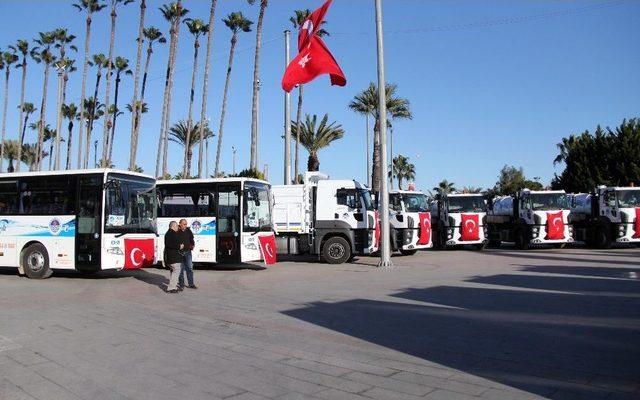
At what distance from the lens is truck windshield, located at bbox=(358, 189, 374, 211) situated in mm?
19891

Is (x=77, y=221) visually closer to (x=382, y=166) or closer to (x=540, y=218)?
(x=382, y=166)

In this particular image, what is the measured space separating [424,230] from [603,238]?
9.74m

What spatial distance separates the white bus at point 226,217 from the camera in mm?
17719

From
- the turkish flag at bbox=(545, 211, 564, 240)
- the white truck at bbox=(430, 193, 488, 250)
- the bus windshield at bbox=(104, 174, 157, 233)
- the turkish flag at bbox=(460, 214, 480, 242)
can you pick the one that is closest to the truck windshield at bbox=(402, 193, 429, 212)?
the white truck at bbox=(430, 193, 488, 250)

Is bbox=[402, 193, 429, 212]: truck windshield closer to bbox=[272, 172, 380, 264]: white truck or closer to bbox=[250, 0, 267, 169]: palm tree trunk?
bbox=[272, 172, 380, 264]: white truck

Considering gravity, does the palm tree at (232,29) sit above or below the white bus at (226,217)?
above

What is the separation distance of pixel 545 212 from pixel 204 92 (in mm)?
27203

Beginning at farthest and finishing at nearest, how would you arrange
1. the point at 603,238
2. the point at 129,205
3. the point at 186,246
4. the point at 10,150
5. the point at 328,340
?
the point at 10,150 < the point at 603,238 < the point at 129,205 < the point at 186,246 < the point at 328,340

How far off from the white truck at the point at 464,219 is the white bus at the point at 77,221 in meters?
14.7

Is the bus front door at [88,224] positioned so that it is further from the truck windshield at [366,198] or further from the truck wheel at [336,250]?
the truck windshield at [366,198]

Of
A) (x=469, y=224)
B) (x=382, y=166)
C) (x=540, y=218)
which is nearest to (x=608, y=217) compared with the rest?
(x=540, y=218)

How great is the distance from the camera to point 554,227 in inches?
1008

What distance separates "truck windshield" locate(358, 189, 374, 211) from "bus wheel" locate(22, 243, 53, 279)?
1026 centimetres

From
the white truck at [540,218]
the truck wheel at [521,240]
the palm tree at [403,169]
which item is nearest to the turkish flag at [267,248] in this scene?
the white truck at [540,218]
